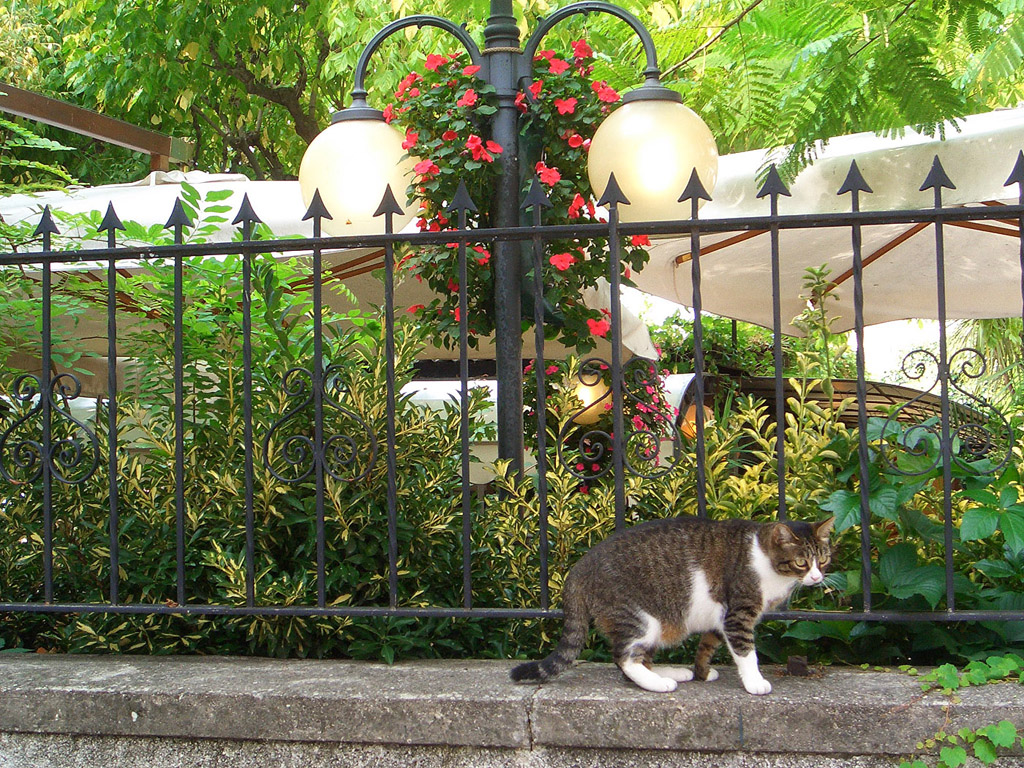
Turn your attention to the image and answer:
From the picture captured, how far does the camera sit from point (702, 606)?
2656 millimetres

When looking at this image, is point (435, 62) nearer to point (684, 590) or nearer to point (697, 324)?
point (697, 324)

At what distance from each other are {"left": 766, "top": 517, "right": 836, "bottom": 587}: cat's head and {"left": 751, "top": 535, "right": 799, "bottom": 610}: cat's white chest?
2 centimetres

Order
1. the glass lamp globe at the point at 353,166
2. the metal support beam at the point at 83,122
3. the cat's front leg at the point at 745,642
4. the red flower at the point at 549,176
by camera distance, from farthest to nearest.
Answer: the metal support beam at the point at 83,122, the red flower at the point at 549,176, the glass lamp globe at the point at 353,166, the cat's front leg at the point at 745,642

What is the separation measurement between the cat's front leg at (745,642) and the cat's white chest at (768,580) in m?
0.05

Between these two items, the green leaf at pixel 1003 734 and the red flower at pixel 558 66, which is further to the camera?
the red flower at pixel 558 66

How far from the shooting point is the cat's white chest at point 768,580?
260cm

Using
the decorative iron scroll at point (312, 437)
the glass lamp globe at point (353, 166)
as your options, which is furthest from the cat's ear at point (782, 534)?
the glass lamp globe at point (353, 166)

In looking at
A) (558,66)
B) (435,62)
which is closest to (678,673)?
(558,66)

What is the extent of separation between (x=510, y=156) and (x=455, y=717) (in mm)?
2229

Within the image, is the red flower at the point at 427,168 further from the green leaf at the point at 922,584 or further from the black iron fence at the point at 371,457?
the green leaf at the point at 922,584

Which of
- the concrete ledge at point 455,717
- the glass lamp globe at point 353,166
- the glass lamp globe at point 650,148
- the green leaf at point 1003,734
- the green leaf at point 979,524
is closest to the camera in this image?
the green leaf at point 1003,734

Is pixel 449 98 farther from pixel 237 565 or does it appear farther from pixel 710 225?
pixel 237 565

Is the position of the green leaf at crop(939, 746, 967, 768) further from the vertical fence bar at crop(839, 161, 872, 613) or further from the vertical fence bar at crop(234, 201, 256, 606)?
the vertical fence bar at crop(234, 201, 256, 606)

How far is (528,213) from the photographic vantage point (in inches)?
163
